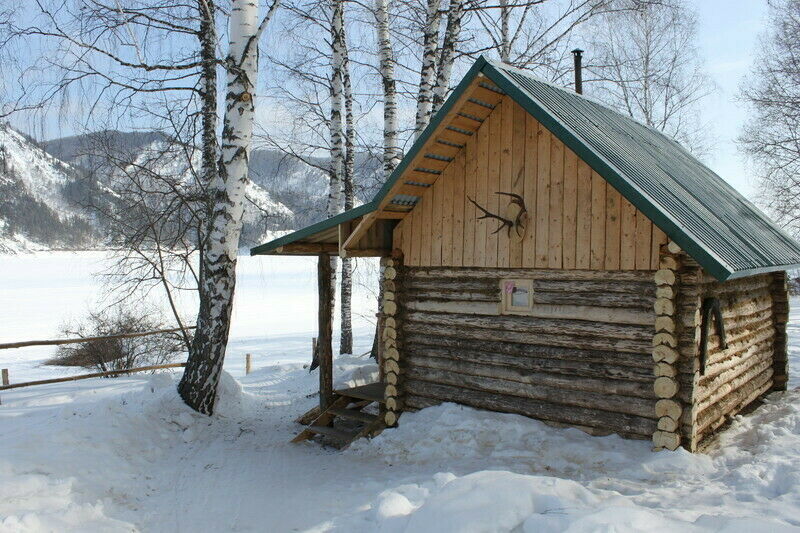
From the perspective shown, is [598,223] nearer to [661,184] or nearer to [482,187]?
[661,184]

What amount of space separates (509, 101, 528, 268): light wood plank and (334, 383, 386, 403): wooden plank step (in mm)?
3194

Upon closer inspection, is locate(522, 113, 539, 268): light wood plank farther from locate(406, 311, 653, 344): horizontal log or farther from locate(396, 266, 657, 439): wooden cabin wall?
locate(406, 311, 653, 344): horizontal log

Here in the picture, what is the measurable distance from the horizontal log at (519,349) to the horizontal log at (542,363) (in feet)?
0.07

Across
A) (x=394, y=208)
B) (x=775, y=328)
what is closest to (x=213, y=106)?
(x=394, y=208)

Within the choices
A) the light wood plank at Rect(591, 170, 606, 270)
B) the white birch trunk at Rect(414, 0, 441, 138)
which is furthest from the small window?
the white birch trunk at Rect(414, 0, 441, 138)

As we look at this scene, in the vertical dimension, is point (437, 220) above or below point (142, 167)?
below

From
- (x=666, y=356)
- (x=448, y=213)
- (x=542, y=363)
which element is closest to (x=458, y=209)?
(x=448, y=213)

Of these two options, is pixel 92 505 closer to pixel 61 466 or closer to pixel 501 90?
pixel 61 466

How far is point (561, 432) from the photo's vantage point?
7.20 meters

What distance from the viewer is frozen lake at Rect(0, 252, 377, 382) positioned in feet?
70.8

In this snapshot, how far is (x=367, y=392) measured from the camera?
9.90 m

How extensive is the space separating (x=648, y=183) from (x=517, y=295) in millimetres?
2074

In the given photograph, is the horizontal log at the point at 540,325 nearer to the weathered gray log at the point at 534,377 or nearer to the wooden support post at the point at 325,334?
the weathered gray log at the point at 534,377

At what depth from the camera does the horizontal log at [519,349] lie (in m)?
6.82
